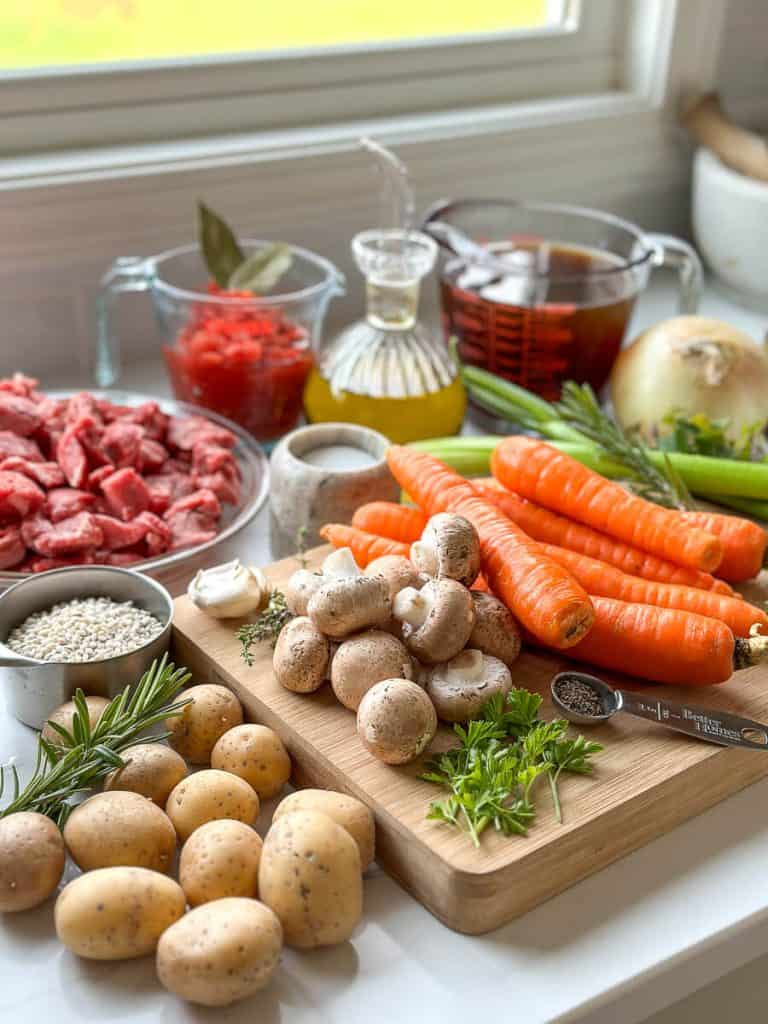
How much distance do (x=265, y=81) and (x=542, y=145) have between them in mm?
484

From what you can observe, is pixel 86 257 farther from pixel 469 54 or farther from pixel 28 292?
pixel 469 54

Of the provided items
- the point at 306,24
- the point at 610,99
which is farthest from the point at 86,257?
the point at 610,99

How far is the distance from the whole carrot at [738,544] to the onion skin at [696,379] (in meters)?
0.32

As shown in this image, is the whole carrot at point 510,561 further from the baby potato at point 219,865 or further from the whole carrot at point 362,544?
the baby potato at point 219,865

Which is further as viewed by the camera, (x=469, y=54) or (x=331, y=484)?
(x=469, y=54)

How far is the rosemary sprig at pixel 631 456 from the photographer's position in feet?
4.24

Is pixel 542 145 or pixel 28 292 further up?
pixel 542 145

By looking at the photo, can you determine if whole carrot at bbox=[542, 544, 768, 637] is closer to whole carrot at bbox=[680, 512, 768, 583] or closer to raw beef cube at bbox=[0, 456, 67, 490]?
whole carrot at bbox=[680, 512, 768, 583]

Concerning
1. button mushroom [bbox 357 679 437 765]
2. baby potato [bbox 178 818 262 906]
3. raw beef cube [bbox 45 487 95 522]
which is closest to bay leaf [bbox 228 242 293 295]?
raw beef cube [bbox 45 487 95 522]

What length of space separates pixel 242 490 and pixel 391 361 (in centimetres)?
24

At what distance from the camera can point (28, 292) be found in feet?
5.25

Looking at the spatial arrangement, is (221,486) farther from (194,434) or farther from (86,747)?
(86,747)

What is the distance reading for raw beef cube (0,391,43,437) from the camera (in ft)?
4.20

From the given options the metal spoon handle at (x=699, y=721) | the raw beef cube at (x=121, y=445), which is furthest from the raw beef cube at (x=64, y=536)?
the metal spoon handle at (x=699, y=721)
